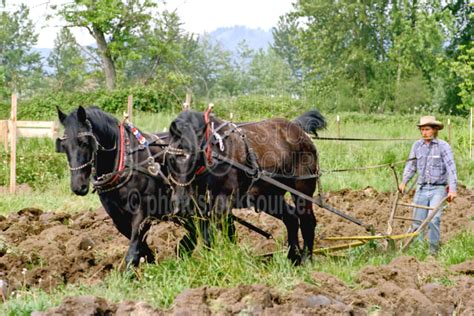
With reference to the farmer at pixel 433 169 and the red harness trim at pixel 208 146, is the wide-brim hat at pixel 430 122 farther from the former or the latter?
the red harness trim at pixel 208 146

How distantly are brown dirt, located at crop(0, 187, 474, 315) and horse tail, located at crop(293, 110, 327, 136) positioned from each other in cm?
138

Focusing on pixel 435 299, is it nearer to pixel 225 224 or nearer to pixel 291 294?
pixel 291 294

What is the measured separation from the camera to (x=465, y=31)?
131 ft

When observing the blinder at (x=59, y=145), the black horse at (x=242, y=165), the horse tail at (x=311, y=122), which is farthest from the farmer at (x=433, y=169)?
the blinder at (x=59, y=145)

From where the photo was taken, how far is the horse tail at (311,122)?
9062 millimetres

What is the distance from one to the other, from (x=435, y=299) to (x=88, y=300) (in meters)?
2.68

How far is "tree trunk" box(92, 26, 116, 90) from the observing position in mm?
30656

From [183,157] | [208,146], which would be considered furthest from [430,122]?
[183,157]

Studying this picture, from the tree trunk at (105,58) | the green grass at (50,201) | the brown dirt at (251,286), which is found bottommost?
the green grass at (50,201)

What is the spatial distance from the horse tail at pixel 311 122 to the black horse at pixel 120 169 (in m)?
2.16

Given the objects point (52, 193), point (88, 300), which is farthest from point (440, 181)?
point (52, 193)

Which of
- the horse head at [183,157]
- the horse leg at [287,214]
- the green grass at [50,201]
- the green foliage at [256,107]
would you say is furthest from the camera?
the green foliage at [256,107]

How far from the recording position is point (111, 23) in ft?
99.8

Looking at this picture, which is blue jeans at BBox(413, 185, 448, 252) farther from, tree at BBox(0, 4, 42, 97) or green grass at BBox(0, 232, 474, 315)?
tree at BBox(0, 4, 42, 97)
